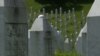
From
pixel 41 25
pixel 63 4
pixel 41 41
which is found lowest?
pixel 41 41

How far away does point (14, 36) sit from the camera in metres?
8.38

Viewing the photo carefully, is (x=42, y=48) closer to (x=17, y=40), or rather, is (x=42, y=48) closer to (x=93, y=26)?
(x=17, y=40)

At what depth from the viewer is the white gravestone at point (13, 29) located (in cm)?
827

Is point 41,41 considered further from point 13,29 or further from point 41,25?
point 13,29

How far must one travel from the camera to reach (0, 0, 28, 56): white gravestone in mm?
8273

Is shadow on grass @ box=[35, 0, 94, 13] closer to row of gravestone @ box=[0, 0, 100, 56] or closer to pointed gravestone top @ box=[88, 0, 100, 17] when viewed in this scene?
row of gravestone @ box=[0, 0, 100, 56]

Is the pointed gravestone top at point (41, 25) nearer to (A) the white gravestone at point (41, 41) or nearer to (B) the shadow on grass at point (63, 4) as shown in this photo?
(A) the white gravestone at point (41, 41)

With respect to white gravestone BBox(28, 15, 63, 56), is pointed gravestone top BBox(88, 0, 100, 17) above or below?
above

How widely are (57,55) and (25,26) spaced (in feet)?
8.24

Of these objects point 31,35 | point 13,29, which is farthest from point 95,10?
point 31,35

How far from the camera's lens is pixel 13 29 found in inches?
330

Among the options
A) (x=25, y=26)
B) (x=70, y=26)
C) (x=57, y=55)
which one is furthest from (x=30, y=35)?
→ (x=70, y=26)

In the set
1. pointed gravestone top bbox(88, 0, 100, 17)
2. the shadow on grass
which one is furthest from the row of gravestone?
the shadow on grass

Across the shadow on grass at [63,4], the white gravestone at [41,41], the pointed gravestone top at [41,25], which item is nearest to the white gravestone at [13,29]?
the white gravestone at [41,41]
